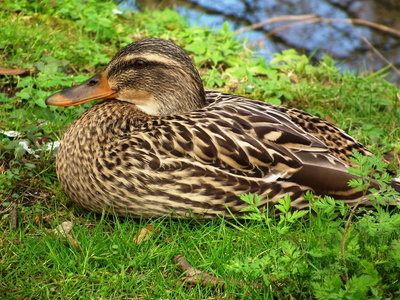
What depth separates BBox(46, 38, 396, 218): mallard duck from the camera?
13.0 ft

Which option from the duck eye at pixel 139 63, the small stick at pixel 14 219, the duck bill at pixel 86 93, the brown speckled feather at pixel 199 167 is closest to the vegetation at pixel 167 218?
the small stick at pixel 14 219

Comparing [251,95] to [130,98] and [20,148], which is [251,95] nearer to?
[130,98]

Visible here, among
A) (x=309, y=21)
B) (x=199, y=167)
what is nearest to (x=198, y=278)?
(x=199, y=167)

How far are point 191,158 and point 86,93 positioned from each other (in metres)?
0.99

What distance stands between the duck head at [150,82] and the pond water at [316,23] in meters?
4.79

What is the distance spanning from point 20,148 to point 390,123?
10.7ft

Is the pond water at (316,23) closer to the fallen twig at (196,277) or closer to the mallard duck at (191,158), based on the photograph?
the mallard duck at (191,158)

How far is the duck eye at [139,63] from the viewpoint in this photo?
4344 mm

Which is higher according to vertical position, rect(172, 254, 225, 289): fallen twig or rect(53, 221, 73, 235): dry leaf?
rect(172, 254, 225, 289): fallen twig

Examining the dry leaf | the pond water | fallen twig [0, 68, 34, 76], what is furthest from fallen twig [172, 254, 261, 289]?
the pond water

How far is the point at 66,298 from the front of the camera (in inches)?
132

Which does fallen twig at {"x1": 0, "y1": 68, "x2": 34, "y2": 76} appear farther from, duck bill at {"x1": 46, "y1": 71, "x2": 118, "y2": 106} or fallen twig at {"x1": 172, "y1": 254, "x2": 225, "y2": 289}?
fallen twig at {"x1": 172, "y1": 254, "x2": 225, "y2": 289}

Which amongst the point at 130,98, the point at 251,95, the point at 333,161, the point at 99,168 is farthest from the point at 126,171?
the point at 251,95

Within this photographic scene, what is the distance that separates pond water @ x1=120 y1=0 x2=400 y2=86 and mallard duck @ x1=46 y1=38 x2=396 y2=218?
4.95 m
